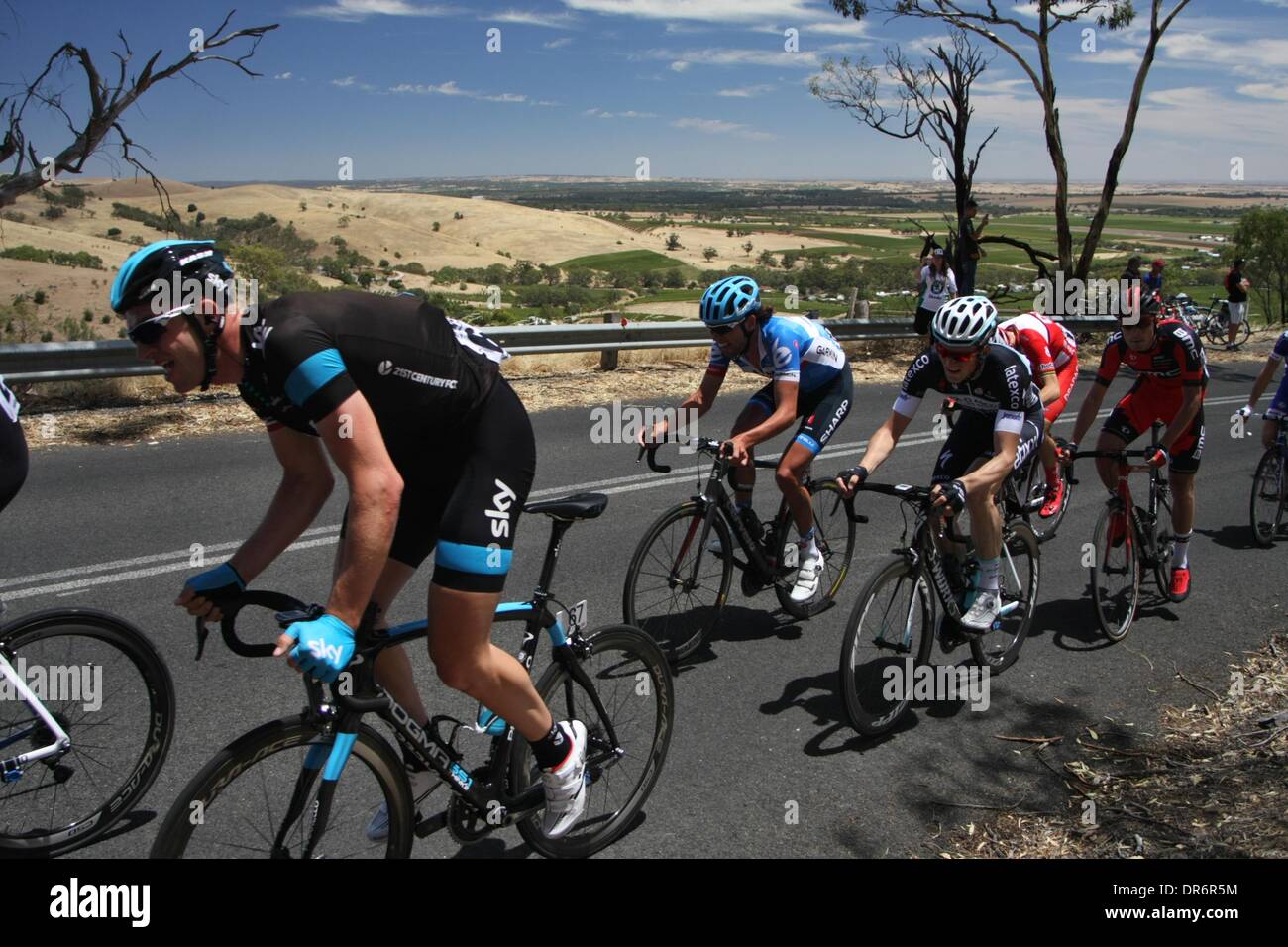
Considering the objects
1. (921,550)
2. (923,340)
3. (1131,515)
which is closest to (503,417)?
(921,550)

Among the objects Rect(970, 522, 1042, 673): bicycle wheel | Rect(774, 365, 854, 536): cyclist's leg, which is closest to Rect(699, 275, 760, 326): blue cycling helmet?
Rect(774, 365, 854, 536): cyclist's leg

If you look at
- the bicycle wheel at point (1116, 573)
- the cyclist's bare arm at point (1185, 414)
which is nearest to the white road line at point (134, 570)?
the bicycle wheel at point (1116, 573)

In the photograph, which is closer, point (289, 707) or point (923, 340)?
point (289, 707)

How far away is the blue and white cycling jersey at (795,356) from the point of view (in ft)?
19.3

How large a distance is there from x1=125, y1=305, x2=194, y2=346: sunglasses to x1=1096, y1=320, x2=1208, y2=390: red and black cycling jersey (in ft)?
20.7

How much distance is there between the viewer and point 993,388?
5.44 meters

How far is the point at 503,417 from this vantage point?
10.7ft

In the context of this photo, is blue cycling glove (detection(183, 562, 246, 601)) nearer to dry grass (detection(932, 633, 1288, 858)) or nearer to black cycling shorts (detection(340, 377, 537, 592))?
black cycling shorts (detection(340, 377, 537, 592))

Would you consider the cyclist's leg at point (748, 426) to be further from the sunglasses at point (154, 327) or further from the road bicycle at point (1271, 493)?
the road bicycle at point (1271, 493)

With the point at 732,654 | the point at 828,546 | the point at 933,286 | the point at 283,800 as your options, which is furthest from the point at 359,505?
the point at 933,286

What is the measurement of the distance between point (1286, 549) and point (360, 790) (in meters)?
8.36

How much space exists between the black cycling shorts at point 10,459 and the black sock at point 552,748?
7.02 ft
